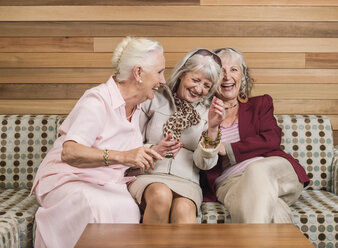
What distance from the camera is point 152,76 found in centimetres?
248

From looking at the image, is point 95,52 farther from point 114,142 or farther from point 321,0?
point 321,0

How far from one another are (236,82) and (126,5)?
948 millimetres

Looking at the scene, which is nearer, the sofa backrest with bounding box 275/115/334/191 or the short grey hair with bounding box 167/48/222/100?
the short grey hair with bounding box 167/48/222/100

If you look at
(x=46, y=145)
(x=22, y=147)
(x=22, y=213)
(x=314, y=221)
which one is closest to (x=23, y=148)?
(x=22, y=147)

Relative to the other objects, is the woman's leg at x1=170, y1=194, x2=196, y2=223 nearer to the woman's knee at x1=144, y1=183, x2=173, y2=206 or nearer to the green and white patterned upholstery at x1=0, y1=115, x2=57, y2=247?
the woman's knee at x1=144, y1=183, x2=173, y2=206

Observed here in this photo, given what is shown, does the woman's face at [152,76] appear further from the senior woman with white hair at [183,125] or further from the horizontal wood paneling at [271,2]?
the horizontal wood paneling at [271,2]

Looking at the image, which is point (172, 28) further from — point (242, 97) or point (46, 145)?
point (46, 145)

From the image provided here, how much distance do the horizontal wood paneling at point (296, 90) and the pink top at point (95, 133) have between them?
122 centimetres

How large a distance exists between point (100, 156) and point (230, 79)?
1.08m

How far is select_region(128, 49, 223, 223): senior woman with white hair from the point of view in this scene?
8.32 ft

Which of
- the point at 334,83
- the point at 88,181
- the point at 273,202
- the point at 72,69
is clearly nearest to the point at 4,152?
the point at 72,69

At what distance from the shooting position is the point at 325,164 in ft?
10.2

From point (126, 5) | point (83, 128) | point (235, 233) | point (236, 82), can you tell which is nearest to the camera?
point (235, 233)

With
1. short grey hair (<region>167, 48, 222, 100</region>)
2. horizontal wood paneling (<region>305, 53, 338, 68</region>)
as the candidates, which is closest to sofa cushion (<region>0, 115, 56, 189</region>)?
short grey hair (<region>167, 48, 222, 100</region>)
